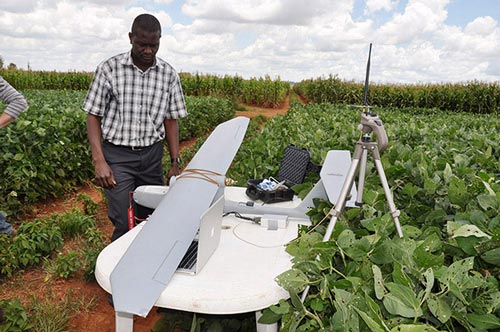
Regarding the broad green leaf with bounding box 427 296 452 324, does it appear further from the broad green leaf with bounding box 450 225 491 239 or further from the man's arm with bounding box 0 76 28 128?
the man's arm with bounding box 0 76 28 128

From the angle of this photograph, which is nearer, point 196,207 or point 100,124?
point 196,207

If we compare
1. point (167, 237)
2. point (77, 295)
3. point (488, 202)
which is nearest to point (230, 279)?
point (167, 237)

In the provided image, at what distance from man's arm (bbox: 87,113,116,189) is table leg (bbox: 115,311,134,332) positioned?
1.65m

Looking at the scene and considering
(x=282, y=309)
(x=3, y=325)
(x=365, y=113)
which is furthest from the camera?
(x=3, y=325)

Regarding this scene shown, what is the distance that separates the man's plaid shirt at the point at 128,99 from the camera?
10.6 feet

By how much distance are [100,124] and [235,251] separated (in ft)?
6.03

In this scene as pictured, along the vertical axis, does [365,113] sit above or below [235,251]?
above

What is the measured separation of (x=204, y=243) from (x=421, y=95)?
2489 centimetres

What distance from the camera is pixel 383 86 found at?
84.9ft

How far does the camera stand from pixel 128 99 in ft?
10.8

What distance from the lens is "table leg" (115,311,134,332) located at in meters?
1.65

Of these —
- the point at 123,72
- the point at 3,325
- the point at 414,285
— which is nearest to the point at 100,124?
the point at 123,72

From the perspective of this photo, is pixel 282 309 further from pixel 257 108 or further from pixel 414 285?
pixel 257 108

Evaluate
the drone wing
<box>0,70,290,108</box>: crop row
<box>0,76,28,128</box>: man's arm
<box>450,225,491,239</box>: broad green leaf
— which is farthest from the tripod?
<box>0,70,290,108</box>: crop row
